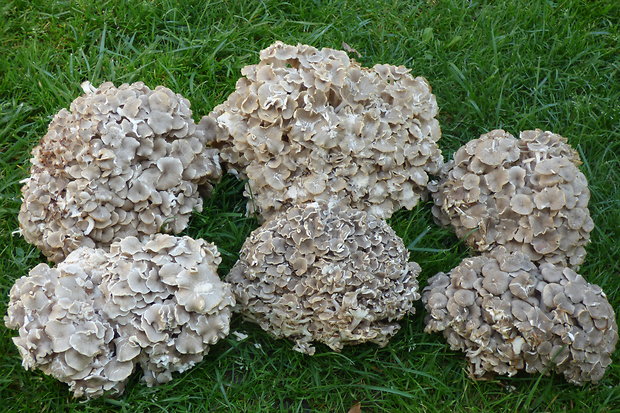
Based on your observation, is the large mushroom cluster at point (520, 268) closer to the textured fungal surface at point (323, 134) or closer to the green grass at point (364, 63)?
the green grass at point (364, 63)

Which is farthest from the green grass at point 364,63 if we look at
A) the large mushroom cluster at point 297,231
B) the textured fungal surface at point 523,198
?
the textured fungal surface at point 523,198

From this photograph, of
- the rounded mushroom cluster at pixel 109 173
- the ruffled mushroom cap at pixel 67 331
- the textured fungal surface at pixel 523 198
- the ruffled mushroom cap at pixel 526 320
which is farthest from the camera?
the textured fungal surface at pixel 523 198

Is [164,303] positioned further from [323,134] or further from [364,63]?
[364,63]

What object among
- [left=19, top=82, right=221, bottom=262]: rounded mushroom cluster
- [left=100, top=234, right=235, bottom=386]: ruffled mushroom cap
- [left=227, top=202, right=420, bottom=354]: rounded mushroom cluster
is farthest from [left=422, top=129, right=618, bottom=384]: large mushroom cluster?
[left=19, top=82, right=221, bottom=262]: rounded mushroom cluster

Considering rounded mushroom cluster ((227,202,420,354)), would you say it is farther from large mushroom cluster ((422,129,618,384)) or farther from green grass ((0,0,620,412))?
large mushroom cluster ((422,129,618,384))

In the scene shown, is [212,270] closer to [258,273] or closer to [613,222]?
[258,273]

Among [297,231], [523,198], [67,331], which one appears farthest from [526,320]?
[67,331]

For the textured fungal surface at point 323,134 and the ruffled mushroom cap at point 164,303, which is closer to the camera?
the ruffled mushroom cap at point 164,303

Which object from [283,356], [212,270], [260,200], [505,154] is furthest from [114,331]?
[505,154]
